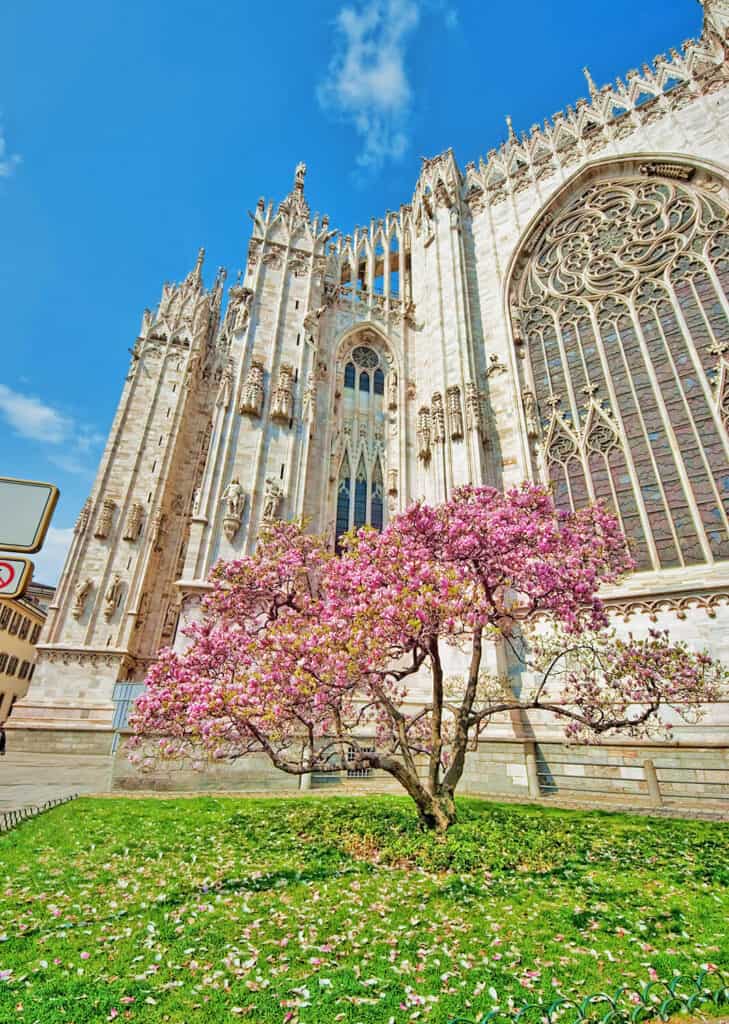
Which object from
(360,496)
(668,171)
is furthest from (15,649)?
(668,171)

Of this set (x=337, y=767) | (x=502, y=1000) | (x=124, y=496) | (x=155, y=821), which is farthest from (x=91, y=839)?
(x=124, y=496)

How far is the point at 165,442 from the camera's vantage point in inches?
1134

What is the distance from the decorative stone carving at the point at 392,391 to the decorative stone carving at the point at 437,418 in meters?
3.33

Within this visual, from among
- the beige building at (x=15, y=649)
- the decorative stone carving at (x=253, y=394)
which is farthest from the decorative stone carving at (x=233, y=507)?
the beige building at (x=15, y=649)

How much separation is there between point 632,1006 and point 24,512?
5.28m

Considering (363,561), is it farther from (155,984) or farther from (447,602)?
(155,984)

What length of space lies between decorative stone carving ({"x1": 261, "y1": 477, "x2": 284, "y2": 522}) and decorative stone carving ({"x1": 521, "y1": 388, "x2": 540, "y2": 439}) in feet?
36.7

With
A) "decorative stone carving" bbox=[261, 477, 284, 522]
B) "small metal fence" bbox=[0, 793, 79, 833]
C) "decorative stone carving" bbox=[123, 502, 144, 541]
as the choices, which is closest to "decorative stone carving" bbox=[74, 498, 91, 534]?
"decorative stone carving" bbox=[123, 502, 144, 541]

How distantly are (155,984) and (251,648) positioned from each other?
5.17m

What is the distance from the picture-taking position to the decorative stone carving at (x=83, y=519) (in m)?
25.1

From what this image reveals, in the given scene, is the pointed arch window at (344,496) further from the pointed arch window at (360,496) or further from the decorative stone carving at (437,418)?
the decorative stone carving at (437,418)

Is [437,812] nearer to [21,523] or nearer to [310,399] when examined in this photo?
[21,523]

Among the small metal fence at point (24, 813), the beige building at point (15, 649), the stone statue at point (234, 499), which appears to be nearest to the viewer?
the small metal fence at point (24, 813)

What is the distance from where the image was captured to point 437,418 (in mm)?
21781
